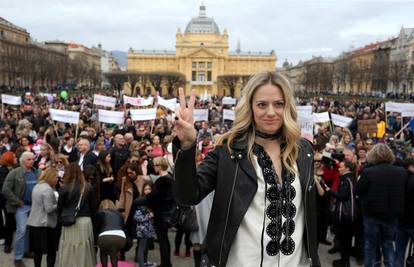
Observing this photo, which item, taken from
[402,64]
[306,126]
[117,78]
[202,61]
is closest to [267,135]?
[306,126]

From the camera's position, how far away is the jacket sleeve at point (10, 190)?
21.3 feet

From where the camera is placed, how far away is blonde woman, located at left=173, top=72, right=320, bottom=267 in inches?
81.2

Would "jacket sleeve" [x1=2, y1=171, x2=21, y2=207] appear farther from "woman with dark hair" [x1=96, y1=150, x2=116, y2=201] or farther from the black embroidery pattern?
the black embroidery pattern

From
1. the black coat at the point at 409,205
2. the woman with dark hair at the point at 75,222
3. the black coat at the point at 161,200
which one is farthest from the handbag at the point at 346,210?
the woman with dark hair at the point at 75,222

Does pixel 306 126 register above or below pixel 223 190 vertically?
below

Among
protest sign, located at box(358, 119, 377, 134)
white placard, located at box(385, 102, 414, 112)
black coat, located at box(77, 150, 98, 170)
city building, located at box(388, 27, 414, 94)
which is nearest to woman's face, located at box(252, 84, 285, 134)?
black coat, located at box(77, 150, 98, 170)

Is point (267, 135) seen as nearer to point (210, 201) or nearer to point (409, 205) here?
point (210, 201)

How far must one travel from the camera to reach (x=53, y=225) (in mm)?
5980

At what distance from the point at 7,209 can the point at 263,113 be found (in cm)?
586

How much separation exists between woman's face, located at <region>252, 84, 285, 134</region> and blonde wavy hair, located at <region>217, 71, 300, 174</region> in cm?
2

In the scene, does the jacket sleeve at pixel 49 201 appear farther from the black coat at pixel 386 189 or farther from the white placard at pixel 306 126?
the white placard at pixel 306 126

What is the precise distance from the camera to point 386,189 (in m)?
5.54

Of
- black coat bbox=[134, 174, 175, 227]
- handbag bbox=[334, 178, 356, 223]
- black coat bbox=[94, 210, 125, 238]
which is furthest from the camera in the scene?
handbag bbox=[334, 178, 356, 223]

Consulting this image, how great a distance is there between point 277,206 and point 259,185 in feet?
0.44
